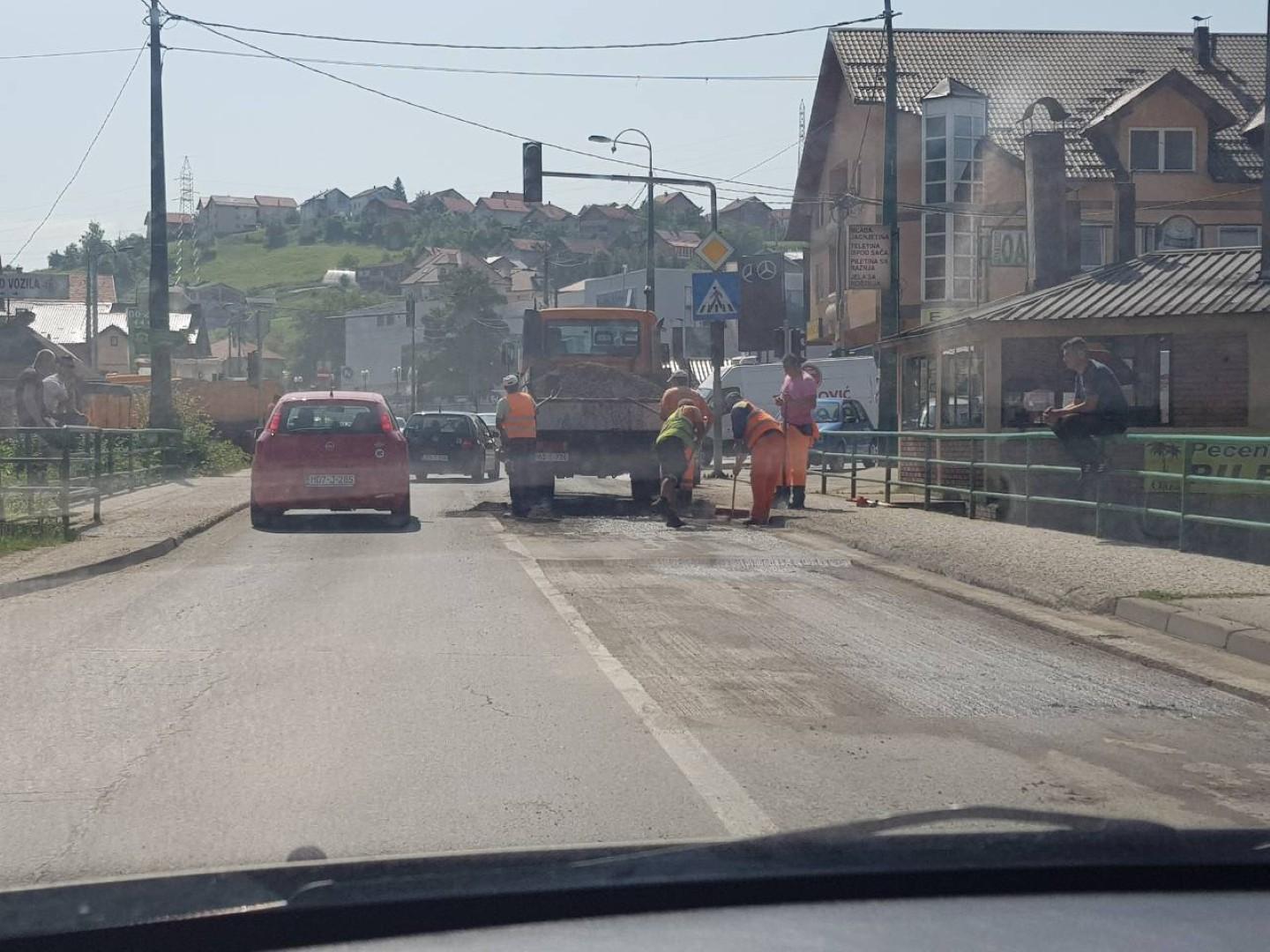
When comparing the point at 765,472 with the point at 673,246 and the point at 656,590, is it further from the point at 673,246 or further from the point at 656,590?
the point at 673,246

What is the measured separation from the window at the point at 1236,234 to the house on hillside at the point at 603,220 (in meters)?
153

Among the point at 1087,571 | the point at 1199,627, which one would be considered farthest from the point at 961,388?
the point at 1199,627

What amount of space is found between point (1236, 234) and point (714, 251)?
2077cm

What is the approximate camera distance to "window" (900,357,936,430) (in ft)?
73.5

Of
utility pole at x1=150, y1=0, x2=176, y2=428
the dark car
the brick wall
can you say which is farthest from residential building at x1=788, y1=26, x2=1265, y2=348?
the brick wall

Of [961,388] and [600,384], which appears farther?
[961,388]

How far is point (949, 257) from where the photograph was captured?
42.3 meters

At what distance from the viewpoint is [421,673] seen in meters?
8.00

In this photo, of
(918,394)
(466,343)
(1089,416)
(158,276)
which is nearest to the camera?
(1089,416)

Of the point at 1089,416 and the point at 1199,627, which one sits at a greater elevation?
the point at 1089,416

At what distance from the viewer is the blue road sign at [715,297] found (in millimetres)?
23781

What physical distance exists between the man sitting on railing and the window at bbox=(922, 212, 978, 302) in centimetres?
2761

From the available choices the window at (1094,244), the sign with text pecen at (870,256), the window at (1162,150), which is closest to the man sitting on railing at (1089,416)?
the sign with text pecen at (870,256)

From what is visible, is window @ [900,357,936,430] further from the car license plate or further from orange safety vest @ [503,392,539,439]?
the car license plate
